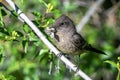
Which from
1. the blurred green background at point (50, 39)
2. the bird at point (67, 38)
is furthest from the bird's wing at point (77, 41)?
the blurred green background at point (50, 39)

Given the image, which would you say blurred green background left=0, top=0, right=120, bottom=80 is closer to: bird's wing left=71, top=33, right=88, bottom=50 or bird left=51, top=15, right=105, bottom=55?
bird left=51, top=15, right=105, bottom=55

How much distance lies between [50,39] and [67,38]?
0.70 m

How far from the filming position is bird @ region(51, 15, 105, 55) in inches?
241

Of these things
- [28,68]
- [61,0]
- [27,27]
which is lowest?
[28,68]

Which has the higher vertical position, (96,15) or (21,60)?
(96,15)

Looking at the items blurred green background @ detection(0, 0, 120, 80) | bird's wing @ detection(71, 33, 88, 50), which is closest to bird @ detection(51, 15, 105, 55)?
bird's wing @ detection(71, 33, 88, 50)

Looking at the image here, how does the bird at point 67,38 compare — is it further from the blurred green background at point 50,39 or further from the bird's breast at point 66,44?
the blurred green background at point 50,39

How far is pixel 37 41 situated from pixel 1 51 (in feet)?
2.21

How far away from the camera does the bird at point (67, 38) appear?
6.13 meters

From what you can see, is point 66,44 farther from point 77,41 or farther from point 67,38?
point 77,41

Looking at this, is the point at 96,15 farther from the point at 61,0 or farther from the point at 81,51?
the point at 81,51

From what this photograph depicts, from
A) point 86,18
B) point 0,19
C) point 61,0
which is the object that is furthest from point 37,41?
point 61,0

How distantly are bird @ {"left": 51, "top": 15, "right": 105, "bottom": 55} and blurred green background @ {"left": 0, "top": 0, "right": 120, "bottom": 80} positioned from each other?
0.14m

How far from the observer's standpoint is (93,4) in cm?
986
